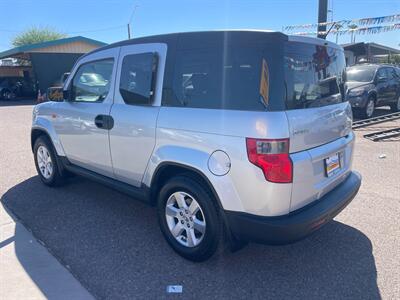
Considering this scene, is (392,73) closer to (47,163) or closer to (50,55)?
(47,163)

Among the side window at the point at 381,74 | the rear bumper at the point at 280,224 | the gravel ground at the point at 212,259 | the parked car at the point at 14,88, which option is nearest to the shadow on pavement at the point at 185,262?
the gravel ground at the point at 212,259

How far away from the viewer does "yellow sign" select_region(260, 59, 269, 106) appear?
252 centimetres

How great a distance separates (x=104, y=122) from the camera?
371 centimetres

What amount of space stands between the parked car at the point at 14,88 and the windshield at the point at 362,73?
73.3 ft

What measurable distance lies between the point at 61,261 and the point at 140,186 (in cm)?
99

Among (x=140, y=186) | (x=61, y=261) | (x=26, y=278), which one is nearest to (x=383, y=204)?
(x=140, y=186)

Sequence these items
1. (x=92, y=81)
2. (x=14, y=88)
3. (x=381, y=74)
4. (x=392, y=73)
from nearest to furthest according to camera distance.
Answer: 1. (x=92, y=81)
2. (x=381, y=74)
3. (x=392, y=73)
4. (x=14, y=88)

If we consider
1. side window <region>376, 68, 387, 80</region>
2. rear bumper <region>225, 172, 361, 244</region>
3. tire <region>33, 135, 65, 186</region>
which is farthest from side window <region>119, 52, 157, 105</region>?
side window <region>376, 68, 387, 80</region>

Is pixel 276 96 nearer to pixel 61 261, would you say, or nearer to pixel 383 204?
pixel 61 261

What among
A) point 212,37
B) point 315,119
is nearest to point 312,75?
point 315,119

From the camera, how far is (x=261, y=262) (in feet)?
10.2

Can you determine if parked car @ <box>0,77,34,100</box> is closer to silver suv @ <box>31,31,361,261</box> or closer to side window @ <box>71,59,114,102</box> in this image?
side window @ <box>71,59,114,102</box>

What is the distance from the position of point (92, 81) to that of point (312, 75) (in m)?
2.54

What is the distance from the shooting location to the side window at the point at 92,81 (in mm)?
3809
